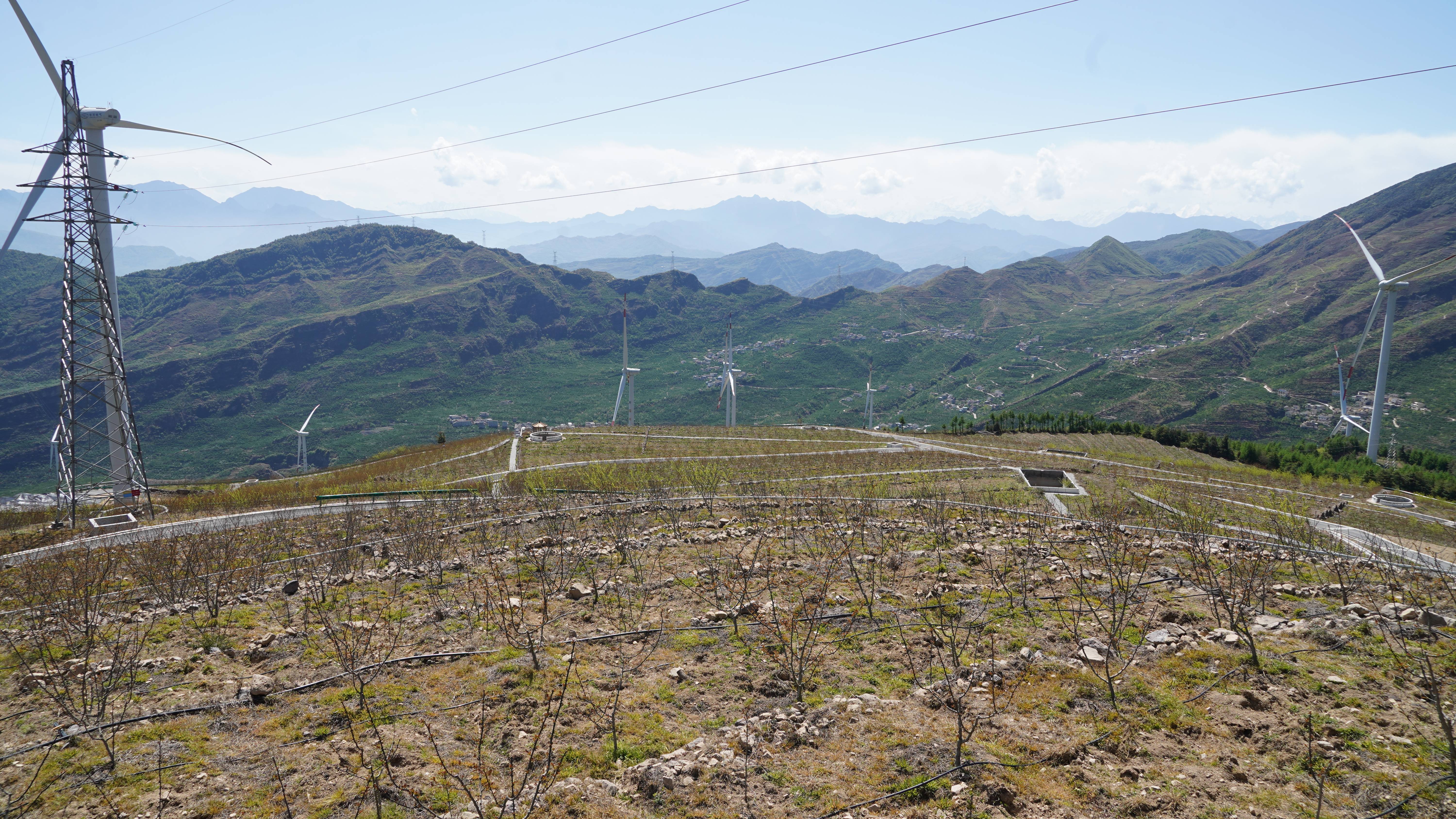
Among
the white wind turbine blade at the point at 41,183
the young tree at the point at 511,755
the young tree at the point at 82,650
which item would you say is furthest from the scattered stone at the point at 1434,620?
the white wind turbine blade at the point at 41,183

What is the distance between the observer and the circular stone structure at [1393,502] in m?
34.9

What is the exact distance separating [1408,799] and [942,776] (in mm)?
5635

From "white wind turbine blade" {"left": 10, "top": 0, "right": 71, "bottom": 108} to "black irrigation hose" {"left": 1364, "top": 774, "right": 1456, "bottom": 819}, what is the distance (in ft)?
207

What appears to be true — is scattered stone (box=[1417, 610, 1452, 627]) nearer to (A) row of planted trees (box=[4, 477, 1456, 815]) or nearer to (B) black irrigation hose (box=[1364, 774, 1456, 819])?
(A) row of planted trees (box=[4, 477, 1456, 815])

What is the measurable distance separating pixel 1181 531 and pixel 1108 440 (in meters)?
50.7

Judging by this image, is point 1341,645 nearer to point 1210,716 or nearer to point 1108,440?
point 1210,716

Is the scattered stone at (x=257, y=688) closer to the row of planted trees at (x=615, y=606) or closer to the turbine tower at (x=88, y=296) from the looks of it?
the row of planted trees at (x=615, y=606)

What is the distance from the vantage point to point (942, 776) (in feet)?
28.4

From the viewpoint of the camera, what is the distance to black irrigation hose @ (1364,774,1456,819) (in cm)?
788

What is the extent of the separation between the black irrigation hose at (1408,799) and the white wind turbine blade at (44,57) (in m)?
63.2

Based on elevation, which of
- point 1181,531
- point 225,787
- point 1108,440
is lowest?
point 1108,440

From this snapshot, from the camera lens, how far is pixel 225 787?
8812 mm

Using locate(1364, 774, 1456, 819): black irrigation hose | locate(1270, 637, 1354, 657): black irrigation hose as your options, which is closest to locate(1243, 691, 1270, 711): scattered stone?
locate(1270, 637, 1354, 657): black irrigation hose

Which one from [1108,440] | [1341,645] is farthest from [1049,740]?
[1108,440]
